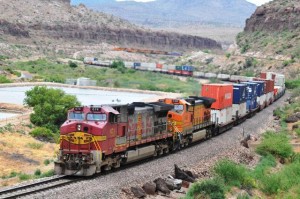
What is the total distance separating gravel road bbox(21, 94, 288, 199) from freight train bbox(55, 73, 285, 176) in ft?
1.93

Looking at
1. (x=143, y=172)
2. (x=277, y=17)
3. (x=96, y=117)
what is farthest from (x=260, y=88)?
(x=277, y=17)

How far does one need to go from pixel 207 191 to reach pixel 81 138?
228 inches

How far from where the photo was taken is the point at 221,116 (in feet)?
140

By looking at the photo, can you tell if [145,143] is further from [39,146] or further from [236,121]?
[236,121]

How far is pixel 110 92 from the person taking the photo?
260ft

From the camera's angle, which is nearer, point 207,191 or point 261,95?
point 207,191

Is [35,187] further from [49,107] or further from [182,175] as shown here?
[49,107]

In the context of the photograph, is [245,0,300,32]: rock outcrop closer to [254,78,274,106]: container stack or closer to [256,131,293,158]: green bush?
[254,78,274,106]: container stack

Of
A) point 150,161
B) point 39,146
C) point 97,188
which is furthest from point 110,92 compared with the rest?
point 97,188

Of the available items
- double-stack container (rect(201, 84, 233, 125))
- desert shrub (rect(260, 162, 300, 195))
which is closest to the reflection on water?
double-stack container (rect(201, 84, 233, 125))

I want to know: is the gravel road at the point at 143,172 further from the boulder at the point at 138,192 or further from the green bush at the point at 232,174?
the green bush at the point at 232,174

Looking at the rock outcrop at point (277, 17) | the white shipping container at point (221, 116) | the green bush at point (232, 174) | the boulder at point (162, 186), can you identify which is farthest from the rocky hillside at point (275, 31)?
the boulder at point (162, 186)

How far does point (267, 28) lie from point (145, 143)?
138248 millimetres

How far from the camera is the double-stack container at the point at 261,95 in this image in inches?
2365
